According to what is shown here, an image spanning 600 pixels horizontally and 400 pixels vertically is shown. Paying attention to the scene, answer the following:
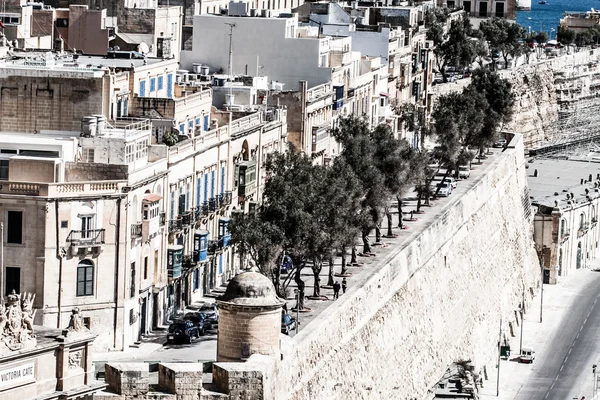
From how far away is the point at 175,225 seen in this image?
7394 centimetres

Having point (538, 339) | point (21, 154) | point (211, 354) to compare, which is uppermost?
point (21, 154)

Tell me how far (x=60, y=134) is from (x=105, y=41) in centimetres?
2461

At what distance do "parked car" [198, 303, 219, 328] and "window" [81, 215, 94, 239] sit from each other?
555 cm

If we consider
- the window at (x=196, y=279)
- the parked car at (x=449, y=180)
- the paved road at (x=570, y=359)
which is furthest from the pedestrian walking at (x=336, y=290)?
the parked car at (x=449, y=180)

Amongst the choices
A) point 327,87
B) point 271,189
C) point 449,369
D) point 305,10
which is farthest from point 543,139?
point 271,189

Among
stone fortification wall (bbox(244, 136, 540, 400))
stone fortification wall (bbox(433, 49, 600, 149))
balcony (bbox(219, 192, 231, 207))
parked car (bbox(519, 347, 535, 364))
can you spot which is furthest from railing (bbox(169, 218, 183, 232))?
stone fortification wall (bbox(433, 49, 600, 149))

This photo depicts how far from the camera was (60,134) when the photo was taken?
7300 centimetres

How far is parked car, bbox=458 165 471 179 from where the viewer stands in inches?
4277

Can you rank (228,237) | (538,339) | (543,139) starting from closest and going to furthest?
1. (228,237)
2. (538,339)
3. (543,139)

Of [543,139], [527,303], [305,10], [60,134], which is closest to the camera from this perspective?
[60,134]

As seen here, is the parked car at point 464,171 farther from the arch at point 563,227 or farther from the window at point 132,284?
the window at point 132,284

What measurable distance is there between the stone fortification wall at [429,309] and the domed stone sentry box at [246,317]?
1.69 feet

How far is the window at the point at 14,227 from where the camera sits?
2554 inches

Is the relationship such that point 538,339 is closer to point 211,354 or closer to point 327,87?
point 327,87
